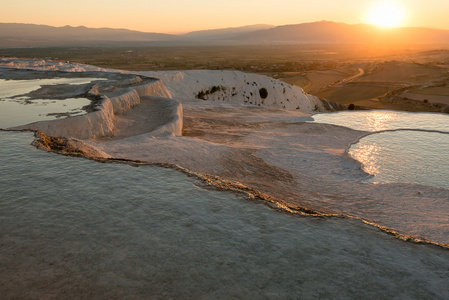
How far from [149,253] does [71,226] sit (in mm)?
1548

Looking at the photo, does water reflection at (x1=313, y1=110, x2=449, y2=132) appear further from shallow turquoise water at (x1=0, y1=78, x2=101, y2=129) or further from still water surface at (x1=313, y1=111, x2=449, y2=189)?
shallow turquoise water at (x1=0, y1=78, x2=101, y2=129)

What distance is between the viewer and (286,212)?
6.71 meters

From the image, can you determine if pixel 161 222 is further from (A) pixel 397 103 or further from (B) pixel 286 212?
(A) pixel 397 103

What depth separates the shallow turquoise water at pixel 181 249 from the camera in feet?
14.6

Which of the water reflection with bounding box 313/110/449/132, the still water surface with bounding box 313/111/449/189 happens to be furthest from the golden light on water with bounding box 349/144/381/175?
the water reflection with bounding box 313/110/449/132

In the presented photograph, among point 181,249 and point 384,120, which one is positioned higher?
point 181,249

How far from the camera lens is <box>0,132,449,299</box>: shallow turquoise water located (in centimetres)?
446

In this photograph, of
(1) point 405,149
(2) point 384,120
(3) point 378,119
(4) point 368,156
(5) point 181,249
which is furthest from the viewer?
(3) point 378,119

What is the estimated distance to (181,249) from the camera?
5.18m

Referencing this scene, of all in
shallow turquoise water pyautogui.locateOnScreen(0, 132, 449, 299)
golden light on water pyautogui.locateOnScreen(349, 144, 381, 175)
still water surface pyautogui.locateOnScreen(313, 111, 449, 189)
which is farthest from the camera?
golden light on water pyautogui.locateOnScreen(349, 144, 381, 175)

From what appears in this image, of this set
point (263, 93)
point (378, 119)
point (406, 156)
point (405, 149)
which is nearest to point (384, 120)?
point (378, 119)

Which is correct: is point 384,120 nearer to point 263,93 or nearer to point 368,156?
point 368,156

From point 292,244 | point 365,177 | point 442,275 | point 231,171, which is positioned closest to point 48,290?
point 292,244

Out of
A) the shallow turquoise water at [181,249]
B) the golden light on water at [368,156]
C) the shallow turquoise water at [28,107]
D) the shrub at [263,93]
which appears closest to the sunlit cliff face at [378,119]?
the golden light on water at [368,156]
